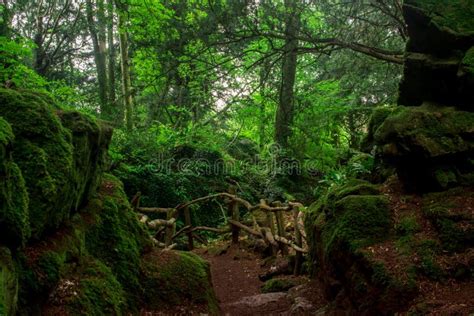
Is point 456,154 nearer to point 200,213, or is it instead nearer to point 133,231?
point 133,231

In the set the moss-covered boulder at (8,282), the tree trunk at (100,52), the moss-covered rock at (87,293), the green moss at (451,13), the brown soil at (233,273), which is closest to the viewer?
the moss-covered boulder at (8,282)

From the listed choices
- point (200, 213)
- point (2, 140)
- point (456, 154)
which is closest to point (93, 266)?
point (2, 140)

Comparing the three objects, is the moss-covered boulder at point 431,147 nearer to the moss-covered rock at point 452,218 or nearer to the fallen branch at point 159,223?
the moss-covered rock at point 452,218

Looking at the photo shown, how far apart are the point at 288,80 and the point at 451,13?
634 cm

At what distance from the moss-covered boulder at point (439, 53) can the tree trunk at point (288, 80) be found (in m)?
2.35

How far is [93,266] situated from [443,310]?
3.33 m

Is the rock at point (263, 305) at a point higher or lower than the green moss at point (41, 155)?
lower

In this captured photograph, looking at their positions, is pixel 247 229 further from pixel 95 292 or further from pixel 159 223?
pixel 95 292

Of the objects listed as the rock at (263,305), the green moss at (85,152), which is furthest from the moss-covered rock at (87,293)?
the rock at (263,305)

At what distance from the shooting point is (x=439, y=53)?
588 cm

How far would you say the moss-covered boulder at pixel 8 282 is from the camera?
8.27ft

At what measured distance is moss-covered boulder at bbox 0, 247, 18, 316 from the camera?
2521mm

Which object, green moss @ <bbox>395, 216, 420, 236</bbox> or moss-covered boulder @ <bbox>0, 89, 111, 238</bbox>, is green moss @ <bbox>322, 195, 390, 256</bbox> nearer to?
green moss @ <bbox>395, 216, 420, 236</bbox>

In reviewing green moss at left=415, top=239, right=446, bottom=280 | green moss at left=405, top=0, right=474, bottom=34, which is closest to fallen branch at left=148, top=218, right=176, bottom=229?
green moss at left=415, top=239, right=446, bottom=280
